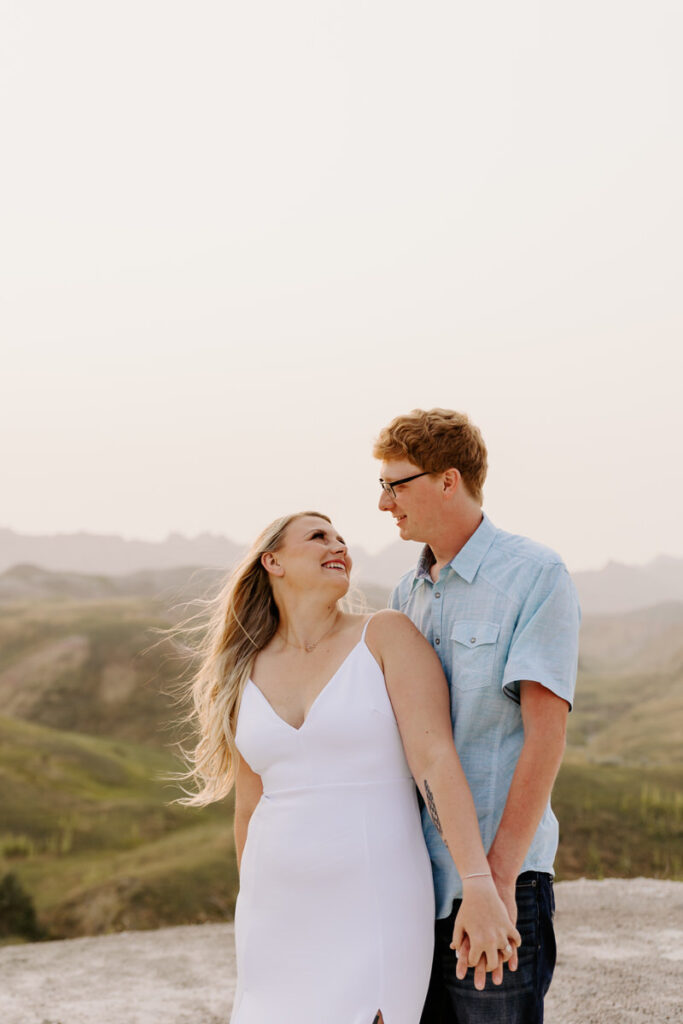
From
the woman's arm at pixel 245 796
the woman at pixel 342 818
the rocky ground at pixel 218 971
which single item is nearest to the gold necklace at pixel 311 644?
the woman at pixel 342 818

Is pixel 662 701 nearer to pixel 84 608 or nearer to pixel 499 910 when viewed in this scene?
pixel 84 608

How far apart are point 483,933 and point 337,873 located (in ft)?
1.59

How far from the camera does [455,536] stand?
3.33 metres

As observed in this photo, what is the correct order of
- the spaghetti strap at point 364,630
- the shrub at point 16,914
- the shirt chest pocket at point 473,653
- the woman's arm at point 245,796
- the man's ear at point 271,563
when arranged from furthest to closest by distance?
the shrub at point 16,914
the man's ear at point 271,563
the woman's arm at point 245,796
the spaghetti strap at point 364,630
the shirt chest pocket at point 473,653

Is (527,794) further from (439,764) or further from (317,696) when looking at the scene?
(317,696)

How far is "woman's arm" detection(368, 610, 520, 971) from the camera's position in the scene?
9.32 ft

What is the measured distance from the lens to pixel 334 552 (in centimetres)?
354

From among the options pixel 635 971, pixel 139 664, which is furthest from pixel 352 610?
pixel 139 664

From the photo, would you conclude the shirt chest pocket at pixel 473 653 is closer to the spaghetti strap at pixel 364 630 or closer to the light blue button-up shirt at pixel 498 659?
the light blue button-up shirt at pixel 498 659

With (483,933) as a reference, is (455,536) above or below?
above

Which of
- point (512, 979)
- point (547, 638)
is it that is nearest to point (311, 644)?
point (547, 638)

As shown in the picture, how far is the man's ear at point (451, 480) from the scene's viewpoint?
3262 mm

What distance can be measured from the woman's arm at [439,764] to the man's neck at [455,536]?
0.82 ft

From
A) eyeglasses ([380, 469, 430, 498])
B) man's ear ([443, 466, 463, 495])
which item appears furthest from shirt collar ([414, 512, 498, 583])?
eyeglasses ([380, 469, 430, 498])
